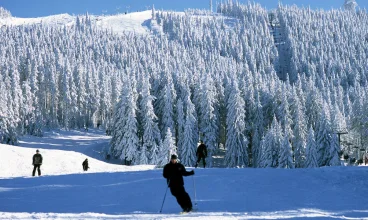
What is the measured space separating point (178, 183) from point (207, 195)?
356cm

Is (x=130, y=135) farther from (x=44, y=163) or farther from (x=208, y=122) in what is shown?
(x=44, y=163)

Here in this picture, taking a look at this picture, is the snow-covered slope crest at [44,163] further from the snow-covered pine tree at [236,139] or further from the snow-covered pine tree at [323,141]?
the snow-covered pine tree at [323,141]

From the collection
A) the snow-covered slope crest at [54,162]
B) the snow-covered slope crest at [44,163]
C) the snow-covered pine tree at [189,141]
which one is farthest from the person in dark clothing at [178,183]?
the snow-covered pine tree at [189,141]

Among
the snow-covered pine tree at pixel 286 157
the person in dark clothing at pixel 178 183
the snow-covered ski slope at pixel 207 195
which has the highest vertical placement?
the person in dark clothing at pixel 178 183

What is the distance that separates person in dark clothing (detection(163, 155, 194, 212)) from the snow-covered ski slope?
0.41 meters

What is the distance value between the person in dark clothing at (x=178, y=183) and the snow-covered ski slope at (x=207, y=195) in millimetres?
412

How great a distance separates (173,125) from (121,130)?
8736mm

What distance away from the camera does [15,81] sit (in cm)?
8994

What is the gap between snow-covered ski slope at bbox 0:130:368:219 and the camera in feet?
37.9

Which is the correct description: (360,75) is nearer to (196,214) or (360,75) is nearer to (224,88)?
(224,88)

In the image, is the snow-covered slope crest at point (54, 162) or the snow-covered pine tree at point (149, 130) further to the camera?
the snow-covered pine tree at point (149, 130)

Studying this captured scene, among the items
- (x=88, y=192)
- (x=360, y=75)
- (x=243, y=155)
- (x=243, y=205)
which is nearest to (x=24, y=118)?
(x=243, y=155)

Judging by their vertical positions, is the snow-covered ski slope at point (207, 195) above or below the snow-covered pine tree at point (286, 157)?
above

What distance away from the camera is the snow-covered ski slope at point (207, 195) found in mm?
11555
